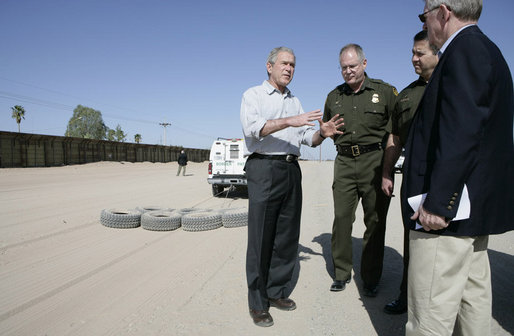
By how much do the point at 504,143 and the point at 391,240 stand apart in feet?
15.6

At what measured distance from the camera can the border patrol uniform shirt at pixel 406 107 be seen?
10.4ft

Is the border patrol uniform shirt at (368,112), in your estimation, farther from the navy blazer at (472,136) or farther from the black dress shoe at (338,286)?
the navy blazer at (472,136)

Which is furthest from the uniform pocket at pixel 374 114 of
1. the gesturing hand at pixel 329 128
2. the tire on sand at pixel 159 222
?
the tire on sand at pixel 159 222

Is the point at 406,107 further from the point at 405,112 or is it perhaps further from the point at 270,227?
the point at 270,227

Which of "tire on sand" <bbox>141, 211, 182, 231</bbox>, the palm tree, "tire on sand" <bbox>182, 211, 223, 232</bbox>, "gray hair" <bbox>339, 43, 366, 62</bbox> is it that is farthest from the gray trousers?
the palm tree

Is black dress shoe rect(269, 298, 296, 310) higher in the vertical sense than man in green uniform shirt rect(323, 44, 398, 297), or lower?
lower

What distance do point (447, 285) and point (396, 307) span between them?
175 cm

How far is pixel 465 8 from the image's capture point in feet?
5.44

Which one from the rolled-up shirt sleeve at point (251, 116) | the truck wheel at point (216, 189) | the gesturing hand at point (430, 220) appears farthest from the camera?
the truck wheel at point (216, 189)

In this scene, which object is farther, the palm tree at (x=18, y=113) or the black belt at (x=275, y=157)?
the palm tree at (x=18, y=113)

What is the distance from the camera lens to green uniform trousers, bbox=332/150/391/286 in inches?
142

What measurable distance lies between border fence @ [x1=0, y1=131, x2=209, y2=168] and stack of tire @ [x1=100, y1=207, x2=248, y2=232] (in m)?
23.0

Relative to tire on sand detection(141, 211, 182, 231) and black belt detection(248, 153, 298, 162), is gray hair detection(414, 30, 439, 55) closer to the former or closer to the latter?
black belt detection(248, 153, 298, 162)

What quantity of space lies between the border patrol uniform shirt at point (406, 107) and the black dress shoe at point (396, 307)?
63.7 inches
